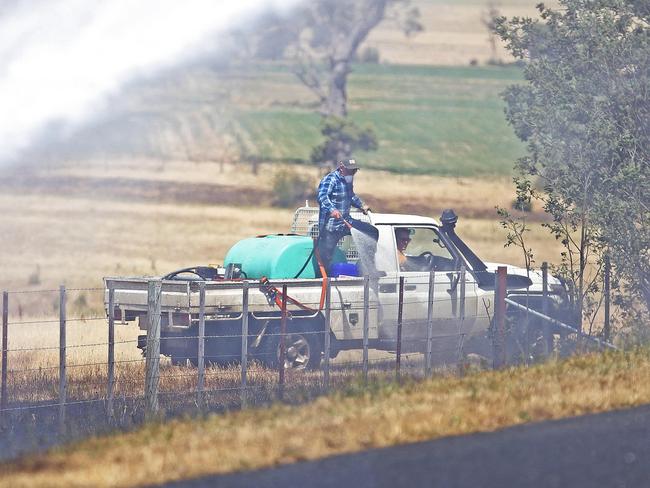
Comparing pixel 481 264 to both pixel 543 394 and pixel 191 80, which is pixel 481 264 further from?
pixel 191 80

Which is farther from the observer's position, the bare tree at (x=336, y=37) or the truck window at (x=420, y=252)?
the bare tree at (x=336, y=37)

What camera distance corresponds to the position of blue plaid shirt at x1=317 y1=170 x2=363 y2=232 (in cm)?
1727

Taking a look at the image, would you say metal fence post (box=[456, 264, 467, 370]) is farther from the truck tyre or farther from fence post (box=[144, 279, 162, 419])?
fence post (box=[144, 279, 162, 419])

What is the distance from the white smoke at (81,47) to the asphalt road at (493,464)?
14477mm

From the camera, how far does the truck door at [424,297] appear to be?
57.2ft

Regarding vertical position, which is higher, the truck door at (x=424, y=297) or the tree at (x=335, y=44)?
the tree at (x=335, y=44)

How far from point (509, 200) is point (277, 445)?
1720 inches

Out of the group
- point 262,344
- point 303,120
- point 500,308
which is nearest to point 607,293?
point 500,308

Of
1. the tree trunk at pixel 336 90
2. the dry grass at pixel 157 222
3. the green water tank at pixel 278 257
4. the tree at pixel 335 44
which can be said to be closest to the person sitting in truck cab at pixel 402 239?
the green water tank at pixel 278 257

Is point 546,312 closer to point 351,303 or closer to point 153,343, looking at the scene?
point 351,303

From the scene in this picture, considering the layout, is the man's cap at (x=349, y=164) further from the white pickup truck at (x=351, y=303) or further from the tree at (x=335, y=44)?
the tree at (x=335, y=44)

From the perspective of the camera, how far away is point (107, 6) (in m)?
24.4

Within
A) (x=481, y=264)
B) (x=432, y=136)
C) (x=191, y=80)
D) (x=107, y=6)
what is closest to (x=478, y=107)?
(x=432, y=136)

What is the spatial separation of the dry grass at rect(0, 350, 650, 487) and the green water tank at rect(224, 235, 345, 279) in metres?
3.55
